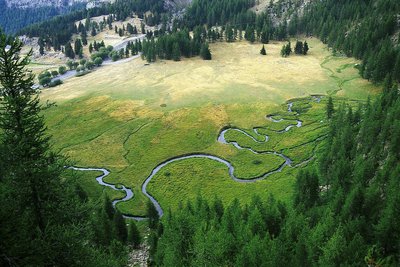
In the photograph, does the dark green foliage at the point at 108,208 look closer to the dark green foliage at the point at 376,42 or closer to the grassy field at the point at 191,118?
the grassy field at the point at 191,118

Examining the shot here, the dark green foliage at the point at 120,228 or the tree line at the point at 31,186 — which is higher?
the tree line at the point at 31,186

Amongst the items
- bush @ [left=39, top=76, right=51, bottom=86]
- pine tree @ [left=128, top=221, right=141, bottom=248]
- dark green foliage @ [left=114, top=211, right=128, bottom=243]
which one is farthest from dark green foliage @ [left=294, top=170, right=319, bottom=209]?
bush @ [left=39, top=76, right=51, bottom=86]

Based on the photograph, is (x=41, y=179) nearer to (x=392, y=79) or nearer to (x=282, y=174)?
(x=282, y=174)

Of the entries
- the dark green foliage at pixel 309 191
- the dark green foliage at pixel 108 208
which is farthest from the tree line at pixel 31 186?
the dark green foliage at pixel 309 191

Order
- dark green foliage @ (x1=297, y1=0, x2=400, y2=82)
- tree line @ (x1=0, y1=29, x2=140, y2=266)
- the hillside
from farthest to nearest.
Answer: dark green foliage @ (x1=297, y1=0, x2=400, y2=82), the hillside, tree line @ (x1=0, y1=29, x2=140, y2=266)

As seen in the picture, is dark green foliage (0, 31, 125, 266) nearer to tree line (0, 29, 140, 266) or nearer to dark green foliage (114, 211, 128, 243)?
tree line (0, 29, 140, 266)

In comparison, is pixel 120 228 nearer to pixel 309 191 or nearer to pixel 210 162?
pixel 309 191

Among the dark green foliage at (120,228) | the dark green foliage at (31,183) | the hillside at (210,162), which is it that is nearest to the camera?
the dark green foliage at (31,183)

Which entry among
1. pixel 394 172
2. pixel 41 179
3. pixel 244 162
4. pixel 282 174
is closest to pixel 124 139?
pixel 244 162
